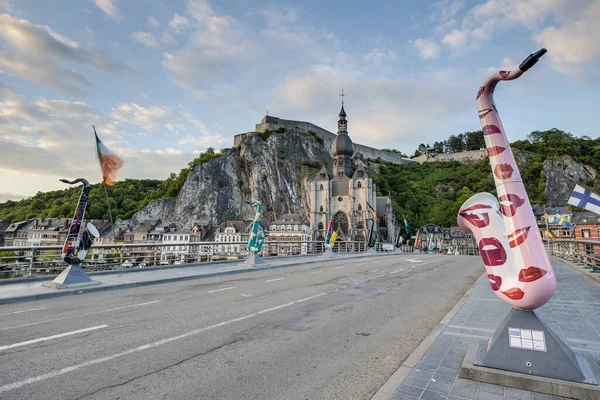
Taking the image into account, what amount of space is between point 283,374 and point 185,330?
2.44 m

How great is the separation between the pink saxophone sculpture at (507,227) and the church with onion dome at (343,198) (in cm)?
6479

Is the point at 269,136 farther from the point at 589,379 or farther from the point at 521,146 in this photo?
the point at 589,379

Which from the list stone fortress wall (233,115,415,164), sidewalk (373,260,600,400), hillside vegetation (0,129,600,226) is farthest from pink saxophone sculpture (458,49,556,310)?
stone fortress wall (233,115,415,164)

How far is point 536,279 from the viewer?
143 inches

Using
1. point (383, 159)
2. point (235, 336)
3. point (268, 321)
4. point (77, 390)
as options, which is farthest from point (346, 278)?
point (383, 159)

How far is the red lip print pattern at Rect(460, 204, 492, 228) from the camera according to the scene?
4.09m

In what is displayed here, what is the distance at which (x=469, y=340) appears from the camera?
4.86m

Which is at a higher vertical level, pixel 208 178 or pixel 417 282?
pixel 208 178

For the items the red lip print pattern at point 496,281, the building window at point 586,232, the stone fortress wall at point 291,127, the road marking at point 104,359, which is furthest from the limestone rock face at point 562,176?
the road marking at point 104,359

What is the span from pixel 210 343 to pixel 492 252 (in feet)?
13.5

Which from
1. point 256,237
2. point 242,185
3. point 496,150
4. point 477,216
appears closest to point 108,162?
point 256,237

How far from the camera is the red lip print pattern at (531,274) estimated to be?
3643mm

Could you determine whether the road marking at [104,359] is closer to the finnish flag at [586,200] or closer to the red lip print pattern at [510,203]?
the red lip print pattern at [510,203]

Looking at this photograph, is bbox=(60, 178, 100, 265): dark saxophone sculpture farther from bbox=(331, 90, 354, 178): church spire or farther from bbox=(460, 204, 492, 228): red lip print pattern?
bbox=(331, 90, 354, 178): church spire
